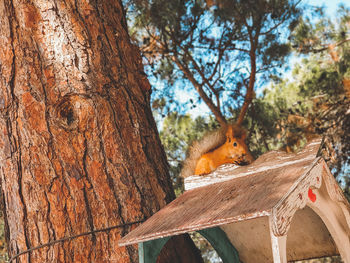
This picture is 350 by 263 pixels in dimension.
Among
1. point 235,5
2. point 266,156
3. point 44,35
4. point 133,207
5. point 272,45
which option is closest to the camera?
point 266,156

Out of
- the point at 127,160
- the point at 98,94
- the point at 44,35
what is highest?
the point at 44,35

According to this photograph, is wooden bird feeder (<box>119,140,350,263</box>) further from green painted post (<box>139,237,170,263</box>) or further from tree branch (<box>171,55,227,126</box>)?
tree branch (<box>171,55,227,126</box>)

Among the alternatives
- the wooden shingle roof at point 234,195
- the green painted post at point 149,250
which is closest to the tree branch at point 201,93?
the wooden shingle roof at point 234,195

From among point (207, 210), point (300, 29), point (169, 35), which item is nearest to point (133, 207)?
point (207, 210)

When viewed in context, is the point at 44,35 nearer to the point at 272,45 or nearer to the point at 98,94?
the point at 98,94

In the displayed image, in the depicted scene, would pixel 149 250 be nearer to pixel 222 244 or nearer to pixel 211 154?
pixel 222 244

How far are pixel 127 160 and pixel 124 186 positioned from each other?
11 centimetres

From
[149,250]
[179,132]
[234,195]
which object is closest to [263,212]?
[234,195]

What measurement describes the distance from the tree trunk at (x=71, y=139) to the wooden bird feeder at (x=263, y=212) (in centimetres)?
22

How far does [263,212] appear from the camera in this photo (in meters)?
1.09

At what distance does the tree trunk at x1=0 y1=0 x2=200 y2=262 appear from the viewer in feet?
5.52

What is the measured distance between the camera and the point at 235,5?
4.51m

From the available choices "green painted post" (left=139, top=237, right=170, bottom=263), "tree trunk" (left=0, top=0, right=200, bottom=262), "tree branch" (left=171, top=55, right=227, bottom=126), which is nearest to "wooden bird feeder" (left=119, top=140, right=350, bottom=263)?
"green painted post" (left=139, top=237, right=170, bottom=263)

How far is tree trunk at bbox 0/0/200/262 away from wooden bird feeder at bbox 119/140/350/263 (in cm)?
22
